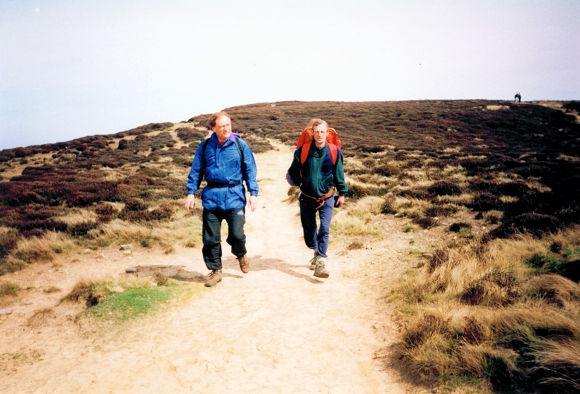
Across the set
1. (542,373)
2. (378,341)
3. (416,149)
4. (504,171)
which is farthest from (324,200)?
(416,149)

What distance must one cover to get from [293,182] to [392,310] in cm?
251

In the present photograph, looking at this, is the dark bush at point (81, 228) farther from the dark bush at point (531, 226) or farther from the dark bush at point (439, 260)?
the dark bush at point (531, 226)

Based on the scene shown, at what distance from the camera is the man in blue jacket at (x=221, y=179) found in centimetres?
479

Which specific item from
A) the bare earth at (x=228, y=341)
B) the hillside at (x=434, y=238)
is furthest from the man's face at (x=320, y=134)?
the hillside at (x=434, y=238)

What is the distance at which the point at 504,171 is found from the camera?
45.4 ft

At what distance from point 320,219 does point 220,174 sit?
1800mm

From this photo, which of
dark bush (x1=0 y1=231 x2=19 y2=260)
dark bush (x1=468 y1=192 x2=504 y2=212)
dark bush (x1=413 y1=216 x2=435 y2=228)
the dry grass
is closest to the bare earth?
the dry grass

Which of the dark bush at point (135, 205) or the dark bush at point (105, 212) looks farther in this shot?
the dark bush at point (135, 205)

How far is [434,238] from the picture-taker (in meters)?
7.07

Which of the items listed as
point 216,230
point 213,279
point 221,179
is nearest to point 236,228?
point 216,230

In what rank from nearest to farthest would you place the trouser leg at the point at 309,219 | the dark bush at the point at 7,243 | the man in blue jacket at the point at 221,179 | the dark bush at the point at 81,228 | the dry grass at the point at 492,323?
the dry grass at the point at 492,323
the man in blue jacket at the point at 221,179
the trouser leg at the point at 309,219
the dark bush at the point at 7,243
the dark bush at the point at 81,228

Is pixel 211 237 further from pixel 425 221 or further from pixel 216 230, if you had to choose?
pixel 425 221

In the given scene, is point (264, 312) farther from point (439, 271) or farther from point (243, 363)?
point (439, 271)

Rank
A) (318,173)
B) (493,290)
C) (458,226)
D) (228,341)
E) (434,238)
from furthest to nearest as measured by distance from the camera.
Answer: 1. (458,226)
2. (434,238)
3. (318,173)
4. (493,290)
5. (228,341)
